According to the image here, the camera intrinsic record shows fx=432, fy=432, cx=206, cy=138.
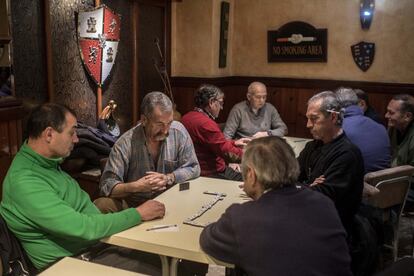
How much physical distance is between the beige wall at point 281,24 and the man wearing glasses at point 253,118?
1118 millimetres

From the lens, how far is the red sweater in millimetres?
3434

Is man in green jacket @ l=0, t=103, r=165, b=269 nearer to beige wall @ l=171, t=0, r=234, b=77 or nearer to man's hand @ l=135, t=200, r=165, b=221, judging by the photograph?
man's hand @ l=135, t=200, r=165, b=221

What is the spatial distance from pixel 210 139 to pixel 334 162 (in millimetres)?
1316

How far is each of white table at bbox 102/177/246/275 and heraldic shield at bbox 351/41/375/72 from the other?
342 centimetres

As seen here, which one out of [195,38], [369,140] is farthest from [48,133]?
[195,38]

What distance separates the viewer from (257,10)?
18.6ft

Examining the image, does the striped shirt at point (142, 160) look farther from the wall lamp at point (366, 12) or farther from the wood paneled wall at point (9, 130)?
the wall lamp at point (366, 12)

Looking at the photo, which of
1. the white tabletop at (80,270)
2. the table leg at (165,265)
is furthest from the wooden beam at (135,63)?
the white tabletop at (80,270)

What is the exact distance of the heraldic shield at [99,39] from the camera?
13.3 ft

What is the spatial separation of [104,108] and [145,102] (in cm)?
201

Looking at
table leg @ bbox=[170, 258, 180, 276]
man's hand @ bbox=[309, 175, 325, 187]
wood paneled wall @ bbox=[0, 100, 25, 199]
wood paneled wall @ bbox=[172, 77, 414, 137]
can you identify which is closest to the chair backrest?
man's hand @ bbox=[309, 175, 325, 187]

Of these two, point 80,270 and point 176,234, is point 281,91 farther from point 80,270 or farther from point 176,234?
point 80,270

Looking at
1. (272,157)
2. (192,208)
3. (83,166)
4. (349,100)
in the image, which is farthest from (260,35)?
(272,157)

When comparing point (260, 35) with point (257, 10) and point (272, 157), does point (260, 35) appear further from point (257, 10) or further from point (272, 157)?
point (272, 157)
